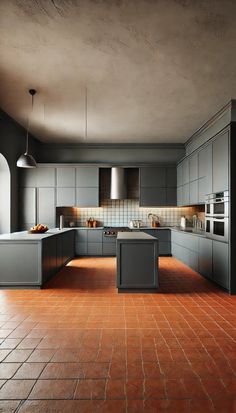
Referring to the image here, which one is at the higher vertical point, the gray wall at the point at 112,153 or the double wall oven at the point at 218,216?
the gray wall at the point at 112,153

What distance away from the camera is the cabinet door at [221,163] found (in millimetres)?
4223

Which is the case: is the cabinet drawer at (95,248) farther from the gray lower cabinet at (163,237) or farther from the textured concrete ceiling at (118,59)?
the textured concrete ceiling at (118,59)

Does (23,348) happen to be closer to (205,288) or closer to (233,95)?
(205,288)

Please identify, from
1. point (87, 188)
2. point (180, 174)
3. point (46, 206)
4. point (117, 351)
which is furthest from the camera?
point (87, 188)

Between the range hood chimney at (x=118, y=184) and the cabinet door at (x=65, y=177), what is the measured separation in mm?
1077

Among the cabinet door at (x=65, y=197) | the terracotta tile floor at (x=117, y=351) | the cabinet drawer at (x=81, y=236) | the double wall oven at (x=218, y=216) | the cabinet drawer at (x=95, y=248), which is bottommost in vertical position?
the terracotta tile floor at (x=117, y=351)

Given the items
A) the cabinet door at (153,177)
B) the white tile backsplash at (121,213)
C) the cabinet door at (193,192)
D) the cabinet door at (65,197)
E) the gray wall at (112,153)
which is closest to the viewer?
the cabinet door at (193,192)

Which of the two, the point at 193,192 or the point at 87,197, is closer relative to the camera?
the point at 193,192

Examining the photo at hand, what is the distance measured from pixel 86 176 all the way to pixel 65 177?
0.56 meters

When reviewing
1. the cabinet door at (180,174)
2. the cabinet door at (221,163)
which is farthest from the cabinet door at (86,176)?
the cabinet door at (221,163)

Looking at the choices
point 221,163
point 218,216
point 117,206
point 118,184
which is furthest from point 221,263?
point 117,206

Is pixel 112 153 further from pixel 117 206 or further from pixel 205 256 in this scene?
pixel 205 256

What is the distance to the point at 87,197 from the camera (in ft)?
24.4

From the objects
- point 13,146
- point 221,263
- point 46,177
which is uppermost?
point 13,146
